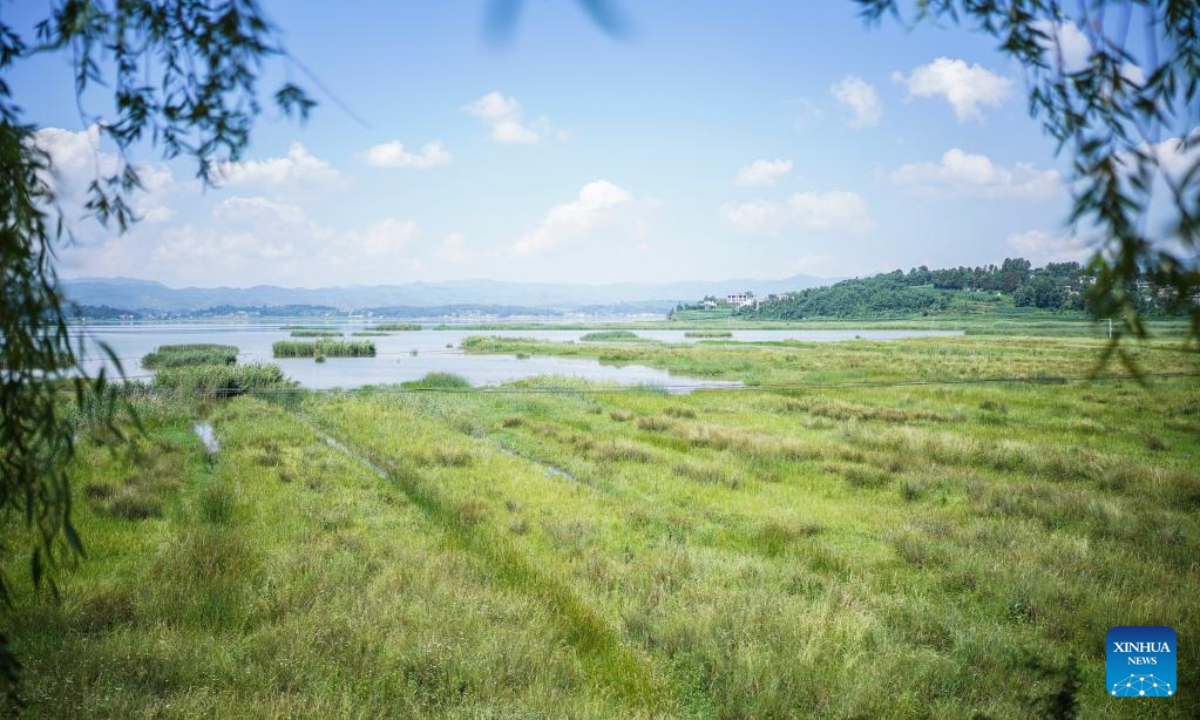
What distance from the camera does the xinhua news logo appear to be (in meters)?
5.15

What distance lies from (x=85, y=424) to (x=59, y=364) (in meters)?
18.8

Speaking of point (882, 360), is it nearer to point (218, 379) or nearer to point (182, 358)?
point (218, 379)

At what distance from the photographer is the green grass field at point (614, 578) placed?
15.7ft

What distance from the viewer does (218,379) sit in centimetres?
2844

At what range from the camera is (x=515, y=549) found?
28.1 ft

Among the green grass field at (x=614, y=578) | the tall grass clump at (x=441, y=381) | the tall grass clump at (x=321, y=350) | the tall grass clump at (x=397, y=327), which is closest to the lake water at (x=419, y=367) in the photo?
the tall grass clump at (x=441, y=381)

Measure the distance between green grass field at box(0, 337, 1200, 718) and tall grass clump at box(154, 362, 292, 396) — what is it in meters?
11.8

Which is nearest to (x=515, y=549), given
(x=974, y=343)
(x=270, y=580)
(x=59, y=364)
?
(x=270, y=580)

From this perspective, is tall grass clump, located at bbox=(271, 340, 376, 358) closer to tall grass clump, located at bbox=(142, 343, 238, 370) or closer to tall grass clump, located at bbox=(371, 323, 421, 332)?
tall grass clump, located at bbox=(142, 343, 238, 370)

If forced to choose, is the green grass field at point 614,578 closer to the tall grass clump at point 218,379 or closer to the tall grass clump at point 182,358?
the tall grass clump at point 218,379

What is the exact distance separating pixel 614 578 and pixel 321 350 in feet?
194

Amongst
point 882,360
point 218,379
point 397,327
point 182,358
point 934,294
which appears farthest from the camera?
point 397,327

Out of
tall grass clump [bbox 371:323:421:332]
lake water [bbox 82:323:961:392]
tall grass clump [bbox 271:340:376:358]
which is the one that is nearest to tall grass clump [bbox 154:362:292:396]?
lake water [bbox 82:323:961:392]

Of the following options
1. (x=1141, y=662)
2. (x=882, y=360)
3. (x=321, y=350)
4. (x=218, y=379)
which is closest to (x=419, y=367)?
(x=321, y=350)
